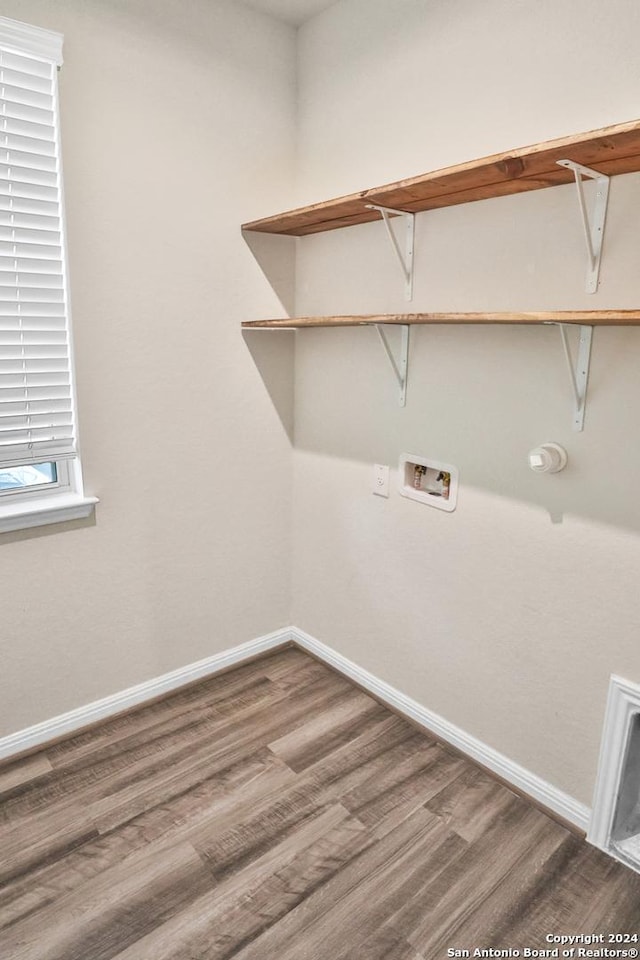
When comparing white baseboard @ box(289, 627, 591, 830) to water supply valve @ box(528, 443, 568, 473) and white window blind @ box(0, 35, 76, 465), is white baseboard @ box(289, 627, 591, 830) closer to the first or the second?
water supply valve @ box(528, 443, 568, 473)

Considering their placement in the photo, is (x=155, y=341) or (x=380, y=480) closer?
(x=155, y=341)

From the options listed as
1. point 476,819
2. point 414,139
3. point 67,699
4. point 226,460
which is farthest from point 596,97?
point 67,699

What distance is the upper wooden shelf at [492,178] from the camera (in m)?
1.32

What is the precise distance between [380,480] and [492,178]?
3.66 feet

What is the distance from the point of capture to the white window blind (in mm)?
1801

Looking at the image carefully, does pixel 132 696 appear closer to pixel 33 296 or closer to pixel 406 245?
pixel 33 296

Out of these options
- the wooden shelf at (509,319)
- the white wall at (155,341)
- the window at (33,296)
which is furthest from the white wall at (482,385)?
the window at (33,296)

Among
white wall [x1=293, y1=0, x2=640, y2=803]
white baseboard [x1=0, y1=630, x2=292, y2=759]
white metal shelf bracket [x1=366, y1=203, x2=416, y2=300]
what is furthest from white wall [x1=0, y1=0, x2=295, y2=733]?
white metal shelf bracket [x1=366, y1=203, x2=416, y2=300]

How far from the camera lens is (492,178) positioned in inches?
64.2

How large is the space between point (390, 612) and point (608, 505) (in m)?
1.01

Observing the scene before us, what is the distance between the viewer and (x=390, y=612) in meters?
2.41

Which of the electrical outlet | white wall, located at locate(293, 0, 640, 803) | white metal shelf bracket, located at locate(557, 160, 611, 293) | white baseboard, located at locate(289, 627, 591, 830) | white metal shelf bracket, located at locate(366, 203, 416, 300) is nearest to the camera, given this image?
white metal shelf bracket, located at locate(557, 160, 611, 293)

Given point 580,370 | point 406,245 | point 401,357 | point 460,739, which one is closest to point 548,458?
point 580,370

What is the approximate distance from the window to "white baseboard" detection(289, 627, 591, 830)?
1.26 m
